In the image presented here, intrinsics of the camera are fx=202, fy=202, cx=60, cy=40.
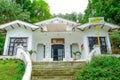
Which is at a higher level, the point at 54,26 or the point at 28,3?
the point at 28,3

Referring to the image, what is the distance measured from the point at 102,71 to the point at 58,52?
11.8m

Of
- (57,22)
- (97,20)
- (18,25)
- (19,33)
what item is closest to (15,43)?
(19,33)

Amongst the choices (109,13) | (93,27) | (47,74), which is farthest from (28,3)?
(47,74)

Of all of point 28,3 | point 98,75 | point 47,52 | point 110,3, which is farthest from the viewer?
Result: point 28,3

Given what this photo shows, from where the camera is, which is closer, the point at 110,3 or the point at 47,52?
the point at 47,52

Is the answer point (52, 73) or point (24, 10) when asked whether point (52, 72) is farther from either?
point (24, 10)

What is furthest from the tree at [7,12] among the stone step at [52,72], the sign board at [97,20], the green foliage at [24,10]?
the stone step at [52,72]

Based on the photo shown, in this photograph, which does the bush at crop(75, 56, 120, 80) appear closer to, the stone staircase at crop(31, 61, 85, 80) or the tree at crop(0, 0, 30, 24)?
the stone staircase at crop(31, 61, 85, 80)

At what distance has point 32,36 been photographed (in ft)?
62.2

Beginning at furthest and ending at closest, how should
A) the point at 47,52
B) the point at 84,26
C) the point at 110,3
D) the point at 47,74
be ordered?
the point at 110,3
the point at 47,52
the point at 84,26
the point at 47,74

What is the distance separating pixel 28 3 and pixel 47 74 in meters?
30.4

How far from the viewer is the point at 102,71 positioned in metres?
8.28

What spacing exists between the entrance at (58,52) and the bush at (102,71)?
419 inches

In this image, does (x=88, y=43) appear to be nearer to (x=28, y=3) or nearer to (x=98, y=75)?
(x=98, y=75)
